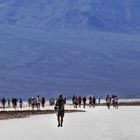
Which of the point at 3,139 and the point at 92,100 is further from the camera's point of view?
the point at 92,100

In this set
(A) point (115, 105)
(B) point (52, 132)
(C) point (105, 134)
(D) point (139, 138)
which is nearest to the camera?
(D) point (139, 138)

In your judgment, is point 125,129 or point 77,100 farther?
point 77,100

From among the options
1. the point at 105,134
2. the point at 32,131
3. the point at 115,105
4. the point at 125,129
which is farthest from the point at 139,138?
the point at 115,105

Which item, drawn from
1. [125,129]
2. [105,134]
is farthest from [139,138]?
[125,129]

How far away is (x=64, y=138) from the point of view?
2409 cm

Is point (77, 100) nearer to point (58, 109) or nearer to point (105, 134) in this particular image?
point (58, 109)

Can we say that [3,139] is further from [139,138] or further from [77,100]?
[77,100]

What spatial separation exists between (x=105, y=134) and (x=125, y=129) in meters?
2.48

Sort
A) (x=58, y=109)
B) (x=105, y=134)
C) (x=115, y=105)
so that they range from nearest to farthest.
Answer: (x=105, y=134) → (x=58, y=109) → (x=115, y=105)

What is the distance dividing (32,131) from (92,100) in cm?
3923

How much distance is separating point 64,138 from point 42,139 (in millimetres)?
847

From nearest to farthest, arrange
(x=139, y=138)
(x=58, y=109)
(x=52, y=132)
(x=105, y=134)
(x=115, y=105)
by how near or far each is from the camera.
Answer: (x=139, y=138), (x=105, y=134), (x=52, y=132), (x=58, y=109), (x=115, y=105)

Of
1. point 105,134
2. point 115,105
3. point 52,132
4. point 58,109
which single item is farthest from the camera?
point 115,105

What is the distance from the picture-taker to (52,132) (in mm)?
27328
